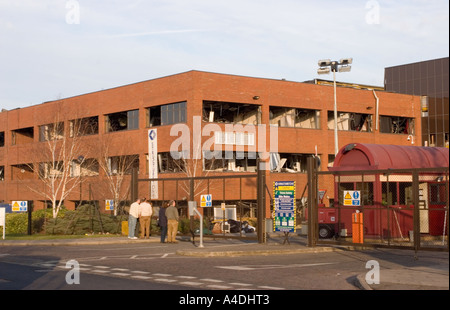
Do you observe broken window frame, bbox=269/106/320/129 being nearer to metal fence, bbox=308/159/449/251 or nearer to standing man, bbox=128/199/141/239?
standing man, bbox=128/199/141/239

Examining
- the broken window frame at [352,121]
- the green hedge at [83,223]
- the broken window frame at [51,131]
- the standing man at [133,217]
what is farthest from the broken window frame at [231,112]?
the standing man at [133,217]

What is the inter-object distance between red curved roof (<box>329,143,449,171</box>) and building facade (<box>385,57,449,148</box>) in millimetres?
35339

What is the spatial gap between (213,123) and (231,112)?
3.75m

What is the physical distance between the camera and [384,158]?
92.4 feet

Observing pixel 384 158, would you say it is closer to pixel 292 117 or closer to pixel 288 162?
pixel 292 117

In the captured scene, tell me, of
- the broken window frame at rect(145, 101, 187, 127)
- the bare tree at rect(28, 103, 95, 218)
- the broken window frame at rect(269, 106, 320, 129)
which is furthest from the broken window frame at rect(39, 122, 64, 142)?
the broken window frame at rect(269, 106, 320, 129)

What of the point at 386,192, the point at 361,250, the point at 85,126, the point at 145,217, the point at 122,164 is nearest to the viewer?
the point at 361,250

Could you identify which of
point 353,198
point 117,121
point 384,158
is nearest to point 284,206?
point 353,198

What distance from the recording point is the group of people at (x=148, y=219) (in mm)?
28078

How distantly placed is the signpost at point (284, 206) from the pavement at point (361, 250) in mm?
751

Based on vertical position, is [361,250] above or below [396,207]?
below

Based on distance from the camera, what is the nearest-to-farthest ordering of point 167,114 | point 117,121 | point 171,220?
point 171,220 → point 167,114 → point 117,121

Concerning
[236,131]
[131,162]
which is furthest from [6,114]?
[236,131]

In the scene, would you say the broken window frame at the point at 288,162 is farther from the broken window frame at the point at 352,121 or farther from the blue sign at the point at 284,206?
the blue sign at the point at 284,206
